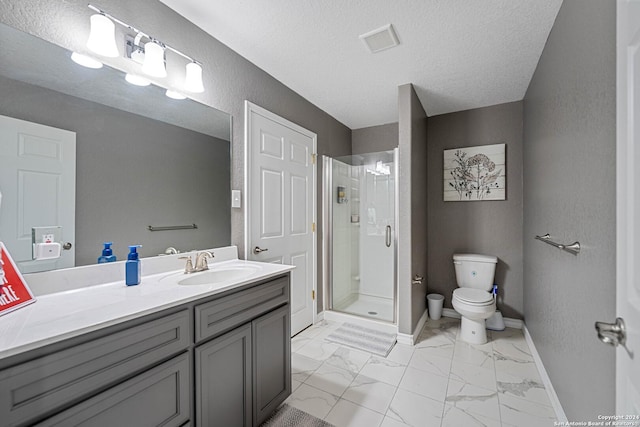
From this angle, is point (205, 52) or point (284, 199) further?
point (284, 199)

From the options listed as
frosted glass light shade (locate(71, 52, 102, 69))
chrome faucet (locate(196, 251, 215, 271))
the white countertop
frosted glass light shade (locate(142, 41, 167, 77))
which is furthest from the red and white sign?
frosted glass light shade (locate(142, 41, 167, 77))

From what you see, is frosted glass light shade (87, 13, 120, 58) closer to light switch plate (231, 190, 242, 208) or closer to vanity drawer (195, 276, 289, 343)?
light switch plate (231, 190, 242, 208)

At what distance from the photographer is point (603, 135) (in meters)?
1.04

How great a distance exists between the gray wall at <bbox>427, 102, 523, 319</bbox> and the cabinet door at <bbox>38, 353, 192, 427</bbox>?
2.87 metres

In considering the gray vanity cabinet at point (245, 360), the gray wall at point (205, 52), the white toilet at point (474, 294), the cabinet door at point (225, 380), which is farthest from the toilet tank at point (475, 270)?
the cabinet door at point (225, 380)

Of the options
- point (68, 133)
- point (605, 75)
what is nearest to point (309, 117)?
point (68, 133)

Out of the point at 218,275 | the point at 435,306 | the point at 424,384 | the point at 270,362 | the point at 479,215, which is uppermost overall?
the point at 479,215

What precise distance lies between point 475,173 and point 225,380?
3056 millimetres

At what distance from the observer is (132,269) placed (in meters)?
1.28

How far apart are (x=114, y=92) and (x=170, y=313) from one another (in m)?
1.14

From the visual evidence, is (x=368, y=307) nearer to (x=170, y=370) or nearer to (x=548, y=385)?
(x=548, y=385)

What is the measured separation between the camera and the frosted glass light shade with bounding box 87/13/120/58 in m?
1.20

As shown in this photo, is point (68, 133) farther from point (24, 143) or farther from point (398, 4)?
point (398, 4)

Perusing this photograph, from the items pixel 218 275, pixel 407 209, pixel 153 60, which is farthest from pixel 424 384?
pixel 153 60
